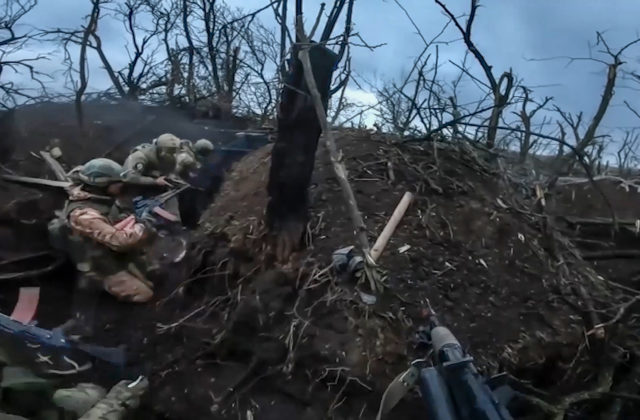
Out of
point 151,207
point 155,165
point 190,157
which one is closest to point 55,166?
point 155,165

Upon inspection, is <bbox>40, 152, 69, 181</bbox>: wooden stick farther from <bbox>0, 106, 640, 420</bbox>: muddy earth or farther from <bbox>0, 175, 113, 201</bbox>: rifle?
<bbox>0, 106, 640, 420</bbox>: muddy earth

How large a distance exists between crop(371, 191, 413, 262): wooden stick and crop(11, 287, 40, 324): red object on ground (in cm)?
300

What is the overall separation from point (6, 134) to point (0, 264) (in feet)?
8.17

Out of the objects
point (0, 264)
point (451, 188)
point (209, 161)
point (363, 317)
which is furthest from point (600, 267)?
point (0, 264)

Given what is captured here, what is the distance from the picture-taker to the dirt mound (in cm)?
472

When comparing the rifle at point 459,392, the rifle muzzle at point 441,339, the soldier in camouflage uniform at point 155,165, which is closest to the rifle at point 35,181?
the soldier in camouflage uniform at point 155,165

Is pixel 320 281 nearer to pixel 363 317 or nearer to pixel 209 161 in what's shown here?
pixel 363 317

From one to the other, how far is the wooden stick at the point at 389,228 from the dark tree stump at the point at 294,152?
2.08 feet

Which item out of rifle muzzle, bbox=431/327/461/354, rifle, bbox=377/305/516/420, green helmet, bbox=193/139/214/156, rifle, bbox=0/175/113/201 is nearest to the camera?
rifle, bbox=377/305/516/420

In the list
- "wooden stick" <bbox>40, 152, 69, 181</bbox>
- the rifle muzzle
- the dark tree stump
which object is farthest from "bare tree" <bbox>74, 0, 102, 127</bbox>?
the rifle muzzle

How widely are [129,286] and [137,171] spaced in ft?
4.05

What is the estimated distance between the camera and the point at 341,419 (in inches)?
179

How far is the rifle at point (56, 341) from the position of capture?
533 cm

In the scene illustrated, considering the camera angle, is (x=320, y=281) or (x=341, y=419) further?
(x=320, y=281)
